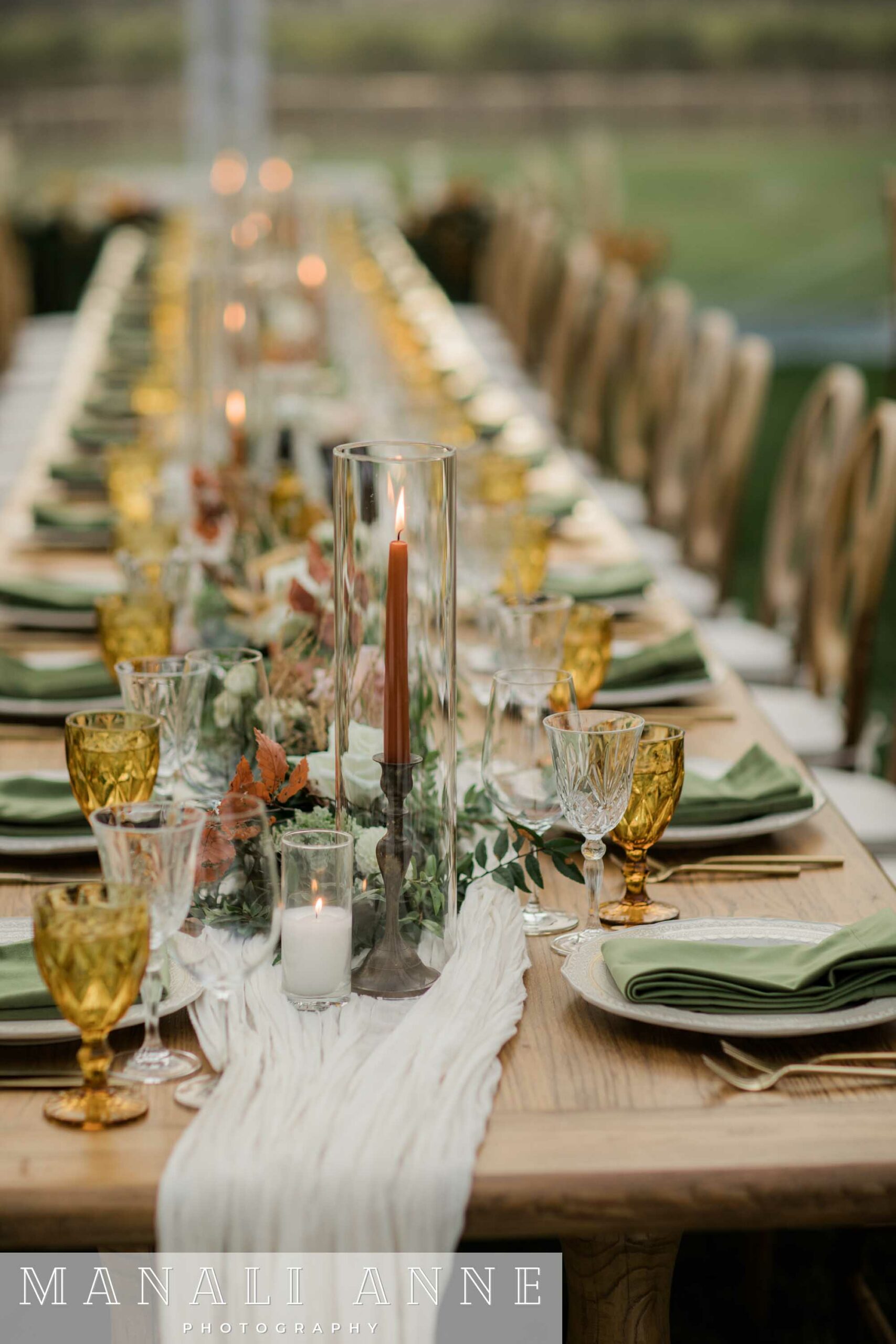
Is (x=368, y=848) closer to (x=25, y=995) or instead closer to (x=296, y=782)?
(x=296, y=782)

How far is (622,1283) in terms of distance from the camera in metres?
1.21

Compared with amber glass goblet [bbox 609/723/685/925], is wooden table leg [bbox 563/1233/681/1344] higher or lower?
lower

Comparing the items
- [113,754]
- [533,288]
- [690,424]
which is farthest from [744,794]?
[533,288]

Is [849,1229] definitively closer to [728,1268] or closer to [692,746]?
[728,1268]

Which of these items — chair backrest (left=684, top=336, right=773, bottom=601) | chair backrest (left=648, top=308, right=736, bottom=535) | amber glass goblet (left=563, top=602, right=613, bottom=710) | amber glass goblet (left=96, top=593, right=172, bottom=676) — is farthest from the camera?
chair backrest (left=648, top=308, right=736, bottom=535)

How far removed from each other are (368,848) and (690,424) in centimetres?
308

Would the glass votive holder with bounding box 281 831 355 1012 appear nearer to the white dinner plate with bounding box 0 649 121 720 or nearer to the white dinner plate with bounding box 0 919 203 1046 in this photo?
the white dinner plate with bounding box 0 919 203 1046

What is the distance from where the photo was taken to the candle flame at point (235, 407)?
2447mm

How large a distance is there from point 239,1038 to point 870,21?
14280 mm

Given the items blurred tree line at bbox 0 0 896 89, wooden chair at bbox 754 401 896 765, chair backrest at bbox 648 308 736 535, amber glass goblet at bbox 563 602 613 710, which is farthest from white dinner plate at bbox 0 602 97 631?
blurred tree line at bbox 0 0 896 89

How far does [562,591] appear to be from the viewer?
234cm

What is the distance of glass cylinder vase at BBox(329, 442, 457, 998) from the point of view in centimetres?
118

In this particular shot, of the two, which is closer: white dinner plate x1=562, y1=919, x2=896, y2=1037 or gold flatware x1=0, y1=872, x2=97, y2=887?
white dinner plate x1=562, y1=919, x2=896, y2=1037

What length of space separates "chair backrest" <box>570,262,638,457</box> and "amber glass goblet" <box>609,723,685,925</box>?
3777 mm
